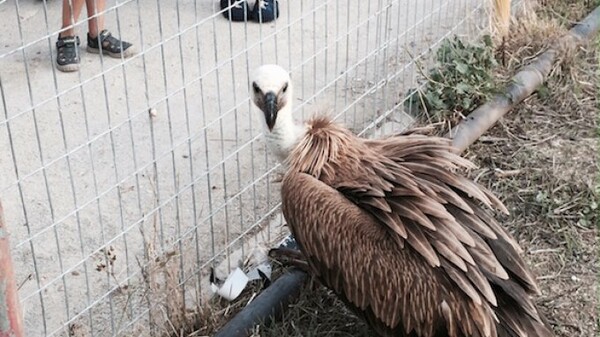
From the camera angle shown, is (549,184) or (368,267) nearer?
(368,267)

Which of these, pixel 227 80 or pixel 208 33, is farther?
pixel 208 33

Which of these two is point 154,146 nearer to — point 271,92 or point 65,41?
point 271,92

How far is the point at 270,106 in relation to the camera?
144 inches

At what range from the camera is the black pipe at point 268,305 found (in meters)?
3.65

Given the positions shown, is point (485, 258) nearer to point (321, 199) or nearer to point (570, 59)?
point (321, 199)

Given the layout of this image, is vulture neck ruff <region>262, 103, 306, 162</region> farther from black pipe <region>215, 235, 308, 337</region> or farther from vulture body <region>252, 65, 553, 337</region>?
black pipe <region>215, 235, 308, 337</region>

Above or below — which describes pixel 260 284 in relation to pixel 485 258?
below

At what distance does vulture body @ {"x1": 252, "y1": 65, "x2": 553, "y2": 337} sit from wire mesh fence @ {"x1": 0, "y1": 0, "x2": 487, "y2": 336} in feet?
1.76

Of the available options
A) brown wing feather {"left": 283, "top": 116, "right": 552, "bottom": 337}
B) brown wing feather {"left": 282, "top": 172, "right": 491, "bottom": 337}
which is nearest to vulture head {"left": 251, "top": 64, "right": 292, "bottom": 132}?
brown wing feather {"left": 283, "top": 116, "right": 552, "bottom": 337}

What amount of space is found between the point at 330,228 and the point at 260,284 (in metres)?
0.78

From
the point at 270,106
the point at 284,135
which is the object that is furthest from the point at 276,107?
the point at 284,135

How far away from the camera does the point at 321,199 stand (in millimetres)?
3410

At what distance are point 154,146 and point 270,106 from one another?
89 centimetres

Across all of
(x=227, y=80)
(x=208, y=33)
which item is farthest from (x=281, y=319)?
(x=208, y=33)
